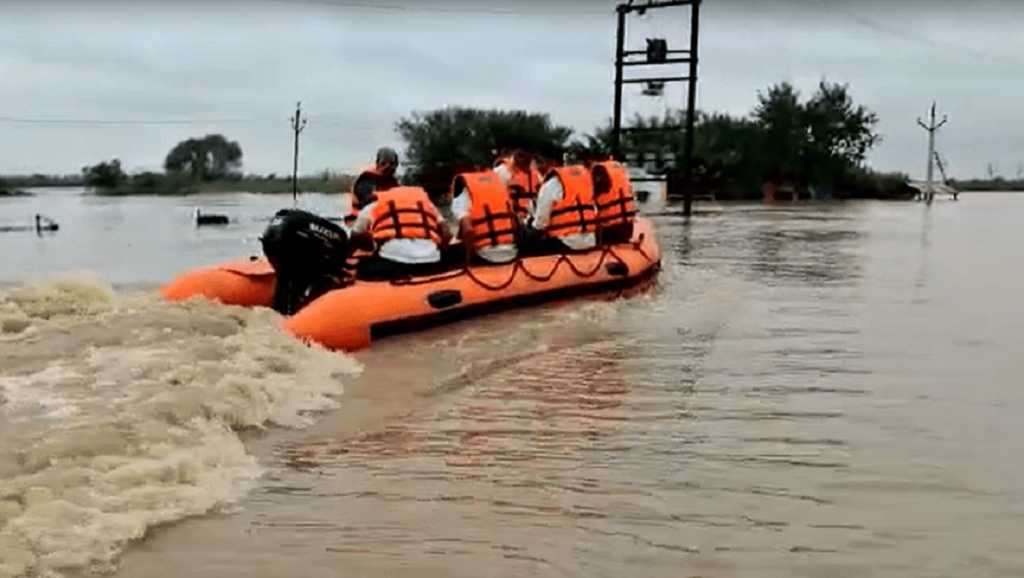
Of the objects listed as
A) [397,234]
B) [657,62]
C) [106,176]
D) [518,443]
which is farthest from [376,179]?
[106,176]

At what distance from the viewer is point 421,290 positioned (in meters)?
8.37

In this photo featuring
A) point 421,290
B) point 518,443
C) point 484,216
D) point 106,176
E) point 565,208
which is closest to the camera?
point 518,443

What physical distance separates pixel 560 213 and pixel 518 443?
5.30 m

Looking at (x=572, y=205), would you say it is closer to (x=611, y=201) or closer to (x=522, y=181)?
(x=522, y=181)

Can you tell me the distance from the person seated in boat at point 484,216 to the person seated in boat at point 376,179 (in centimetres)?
72

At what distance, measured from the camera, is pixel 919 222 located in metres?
26.6

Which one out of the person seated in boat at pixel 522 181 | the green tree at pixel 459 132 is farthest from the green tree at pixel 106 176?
the person seated in boat at pixel 522 181

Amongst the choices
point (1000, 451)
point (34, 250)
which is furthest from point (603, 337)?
point (34, 250)

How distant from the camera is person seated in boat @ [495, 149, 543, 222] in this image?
1094cm

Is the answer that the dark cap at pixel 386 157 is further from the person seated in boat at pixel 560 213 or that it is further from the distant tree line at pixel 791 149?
the distant tree line at pixel 791 149

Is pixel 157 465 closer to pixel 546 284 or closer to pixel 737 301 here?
pixel 546 284

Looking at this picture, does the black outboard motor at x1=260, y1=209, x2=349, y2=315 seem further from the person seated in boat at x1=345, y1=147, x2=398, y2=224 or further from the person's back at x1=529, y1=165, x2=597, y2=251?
the person's back at x1=529, y1=165, x2=597, y2=251

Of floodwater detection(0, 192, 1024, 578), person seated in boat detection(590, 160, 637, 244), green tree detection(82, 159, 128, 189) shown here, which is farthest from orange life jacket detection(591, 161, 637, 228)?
green tree detection(82, 159, 128, 189)

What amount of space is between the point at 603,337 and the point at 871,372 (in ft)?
6.55
